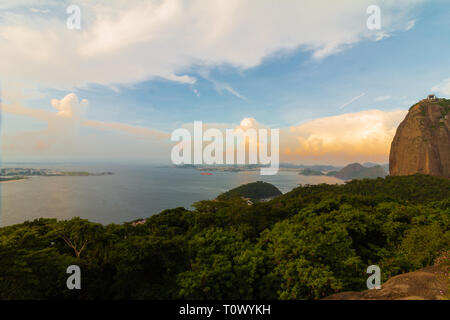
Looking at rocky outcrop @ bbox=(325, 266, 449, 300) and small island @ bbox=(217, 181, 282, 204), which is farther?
small island @ bbox=(217, 181, 282, 204)

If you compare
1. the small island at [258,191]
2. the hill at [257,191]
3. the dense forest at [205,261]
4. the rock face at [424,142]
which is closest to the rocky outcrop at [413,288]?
the dense forest at [205,261]

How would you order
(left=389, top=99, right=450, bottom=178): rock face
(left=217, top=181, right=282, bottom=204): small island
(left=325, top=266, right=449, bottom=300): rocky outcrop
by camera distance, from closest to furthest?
1. (left=325, top=266, right=449, bottom=300): rocky outcrop
2. (left=389, top=99, right=450, bottom=178): rock face
3. (left=217, top=181, right=282, bottom=204): small island

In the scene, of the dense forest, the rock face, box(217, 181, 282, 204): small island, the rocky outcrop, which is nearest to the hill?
box(217, 181, 282, 204): small island

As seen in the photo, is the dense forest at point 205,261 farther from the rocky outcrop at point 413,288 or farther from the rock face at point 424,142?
the rock face at point 424,142

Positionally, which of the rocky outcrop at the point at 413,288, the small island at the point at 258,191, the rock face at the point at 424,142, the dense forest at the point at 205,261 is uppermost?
the rock face at the point at 424,142

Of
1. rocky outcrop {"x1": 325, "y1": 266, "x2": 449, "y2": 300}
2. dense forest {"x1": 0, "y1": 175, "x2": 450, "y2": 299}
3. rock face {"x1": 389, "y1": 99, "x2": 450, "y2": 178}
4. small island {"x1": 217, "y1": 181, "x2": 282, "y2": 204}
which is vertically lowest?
small island {"x1": 217, "y1": 181, "x2": 282, "y2": 204}

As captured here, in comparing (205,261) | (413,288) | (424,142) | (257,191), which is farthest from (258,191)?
(413,288)

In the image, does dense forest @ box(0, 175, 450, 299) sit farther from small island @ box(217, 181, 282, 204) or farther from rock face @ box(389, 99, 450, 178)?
small island @ box(217, 181, 282, 204)
